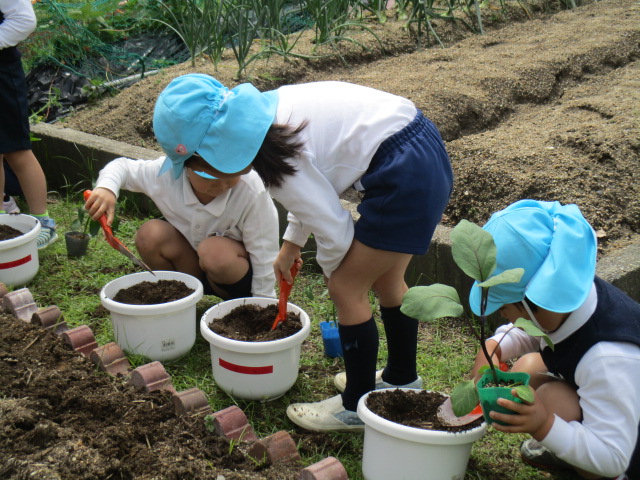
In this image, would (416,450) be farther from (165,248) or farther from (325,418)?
(165,248)

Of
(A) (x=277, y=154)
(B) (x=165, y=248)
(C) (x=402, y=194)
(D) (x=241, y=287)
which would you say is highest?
(A) (x=277, y=154)

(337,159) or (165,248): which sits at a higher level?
(337,159)

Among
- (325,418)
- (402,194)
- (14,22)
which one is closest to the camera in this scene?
(402,194)

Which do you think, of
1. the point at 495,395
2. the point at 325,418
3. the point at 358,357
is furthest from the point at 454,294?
the point at 325,418

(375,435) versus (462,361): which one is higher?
(375,435)

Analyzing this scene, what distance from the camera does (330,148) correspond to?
1.82 metres

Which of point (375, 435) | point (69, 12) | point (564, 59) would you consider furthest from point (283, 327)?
point (69, 12)

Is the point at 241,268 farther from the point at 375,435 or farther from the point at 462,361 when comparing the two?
the point at 375,435

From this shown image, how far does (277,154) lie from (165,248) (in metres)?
0.99

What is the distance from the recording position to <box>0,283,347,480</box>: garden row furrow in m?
1.69

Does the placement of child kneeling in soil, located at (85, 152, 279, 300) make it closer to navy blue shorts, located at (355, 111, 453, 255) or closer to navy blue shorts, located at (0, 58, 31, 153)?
navy blue shorts, located at (355, 111, 453, 255)

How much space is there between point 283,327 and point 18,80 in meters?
1.85

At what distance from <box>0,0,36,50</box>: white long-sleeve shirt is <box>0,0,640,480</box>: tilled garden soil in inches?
36.9

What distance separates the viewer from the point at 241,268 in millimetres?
2488
